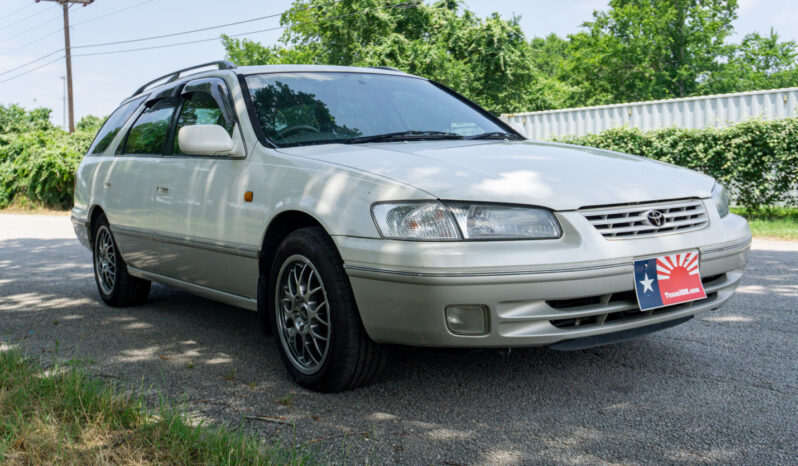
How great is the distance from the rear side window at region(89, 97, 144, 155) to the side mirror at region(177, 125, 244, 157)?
2144mm

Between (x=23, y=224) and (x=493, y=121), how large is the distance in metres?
12.6

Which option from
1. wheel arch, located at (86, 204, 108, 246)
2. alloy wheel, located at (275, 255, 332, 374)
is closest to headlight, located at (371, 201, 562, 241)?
alloy wheel, located at (275, 255, 332, 374)

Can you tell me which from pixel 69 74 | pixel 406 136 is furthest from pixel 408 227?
pixel 69 74

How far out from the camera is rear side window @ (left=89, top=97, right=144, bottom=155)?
5938mm

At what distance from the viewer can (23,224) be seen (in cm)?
1455

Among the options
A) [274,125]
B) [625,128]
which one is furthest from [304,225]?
[625,128]

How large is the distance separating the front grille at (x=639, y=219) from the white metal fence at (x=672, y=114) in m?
9.59

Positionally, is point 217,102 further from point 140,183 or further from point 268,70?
point 140,183

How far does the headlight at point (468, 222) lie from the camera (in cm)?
295

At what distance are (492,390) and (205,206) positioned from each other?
1.93 m

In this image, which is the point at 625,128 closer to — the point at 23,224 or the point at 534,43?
the point at 23,224

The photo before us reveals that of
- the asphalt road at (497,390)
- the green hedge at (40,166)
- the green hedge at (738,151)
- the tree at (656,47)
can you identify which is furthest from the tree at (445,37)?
the asphalt road at (497,390)

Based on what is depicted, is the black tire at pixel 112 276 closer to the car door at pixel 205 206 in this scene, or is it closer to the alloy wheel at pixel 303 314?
the car door at pixel 205 206

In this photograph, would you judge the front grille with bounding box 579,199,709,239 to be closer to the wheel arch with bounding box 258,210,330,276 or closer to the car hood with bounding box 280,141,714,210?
the car hood with bounding box 280,141,714,210
